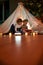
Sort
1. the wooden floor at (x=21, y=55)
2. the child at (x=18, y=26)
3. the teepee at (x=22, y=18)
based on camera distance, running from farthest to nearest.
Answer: the teepee at (x=22, y=18) → the child at (x=18, y=26) → the wooden floor at (x=21, y=55)

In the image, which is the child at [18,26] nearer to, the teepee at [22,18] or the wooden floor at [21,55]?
the teepee at [22,18]

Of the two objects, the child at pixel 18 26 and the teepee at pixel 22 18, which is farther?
the teepee at pixel 22 18

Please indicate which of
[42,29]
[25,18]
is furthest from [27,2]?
[42,29]

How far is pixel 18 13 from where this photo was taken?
10.5 ft

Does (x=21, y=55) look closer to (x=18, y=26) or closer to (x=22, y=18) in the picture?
(x=18, y=26)

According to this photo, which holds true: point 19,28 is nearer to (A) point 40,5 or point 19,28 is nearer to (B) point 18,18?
(B) point 18,18

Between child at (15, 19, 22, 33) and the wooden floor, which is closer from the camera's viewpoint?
the wooden floor

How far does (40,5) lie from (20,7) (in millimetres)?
418

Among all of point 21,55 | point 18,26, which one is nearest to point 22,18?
point 18,26

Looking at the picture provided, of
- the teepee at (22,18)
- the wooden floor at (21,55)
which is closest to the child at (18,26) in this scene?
the teepee at (22,18)

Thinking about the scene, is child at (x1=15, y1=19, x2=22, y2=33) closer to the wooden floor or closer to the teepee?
the teepee

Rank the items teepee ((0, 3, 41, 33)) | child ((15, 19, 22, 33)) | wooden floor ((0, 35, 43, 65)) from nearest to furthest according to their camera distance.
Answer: wooden floor ((0, 35, 43, 65)) → child ((15, 19, 22, 33)) → teepee ((0, 3, 41, 33))

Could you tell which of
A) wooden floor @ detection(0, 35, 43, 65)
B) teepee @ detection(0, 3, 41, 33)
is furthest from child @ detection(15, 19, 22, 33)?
wooden floor @ detection(0, 35, 43, 65)

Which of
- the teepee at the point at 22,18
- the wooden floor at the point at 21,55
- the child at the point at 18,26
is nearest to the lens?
the wooden floor at the point at 21,55
